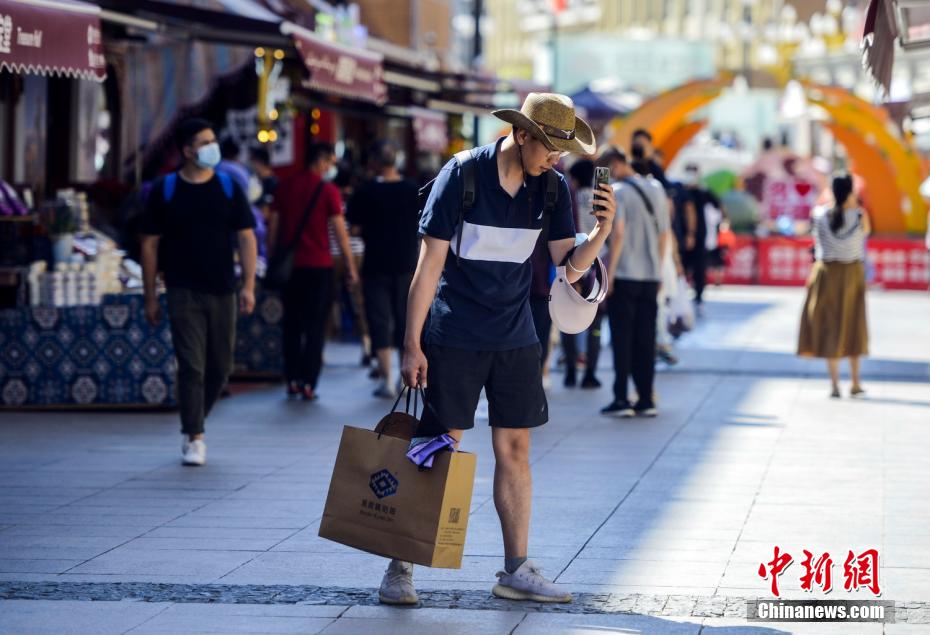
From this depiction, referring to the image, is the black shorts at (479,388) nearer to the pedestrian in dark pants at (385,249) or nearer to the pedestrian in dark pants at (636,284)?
the pedestrian in dark pants at (636,284)

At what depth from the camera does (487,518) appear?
784 centimetres

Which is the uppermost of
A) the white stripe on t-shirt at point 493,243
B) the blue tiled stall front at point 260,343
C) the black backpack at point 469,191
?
the black backpack at point 469,191

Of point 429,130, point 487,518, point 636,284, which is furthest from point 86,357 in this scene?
point 429,130

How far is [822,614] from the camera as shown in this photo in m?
5.82

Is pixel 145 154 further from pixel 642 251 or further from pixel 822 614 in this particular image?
pixel 822 614

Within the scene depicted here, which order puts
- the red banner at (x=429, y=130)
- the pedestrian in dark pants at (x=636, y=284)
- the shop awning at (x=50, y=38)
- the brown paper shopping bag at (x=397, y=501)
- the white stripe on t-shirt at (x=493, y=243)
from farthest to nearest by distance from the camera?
the red banner at (x=429, y=130)
the pedestrian in dark pants at (x=636, y=284)
the shop awning at (x=50, y=38)
the white stripe on t-shirt at (x=493, y=243)
the brown paper shopping bag at (x=397, y=501)

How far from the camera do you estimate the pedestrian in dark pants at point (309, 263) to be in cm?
1234

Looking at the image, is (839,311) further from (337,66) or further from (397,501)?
(397,501)

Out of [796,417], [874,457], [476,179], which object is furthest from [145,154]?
[476,179]

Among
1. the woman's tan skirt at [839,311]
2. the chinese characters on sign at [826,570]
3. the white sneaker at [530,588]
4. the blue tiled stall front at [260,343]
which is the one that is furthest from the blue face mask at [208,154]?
the woman's tan skirt at [839,311]

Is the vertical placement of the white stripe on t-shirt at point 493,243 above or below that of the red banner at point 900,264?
above

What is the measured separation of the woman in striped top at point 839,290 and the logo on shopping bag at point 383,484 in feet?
25.3

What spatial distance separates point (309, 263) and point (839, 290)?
4.14 m

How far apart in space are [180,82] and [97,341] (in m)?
3.72
